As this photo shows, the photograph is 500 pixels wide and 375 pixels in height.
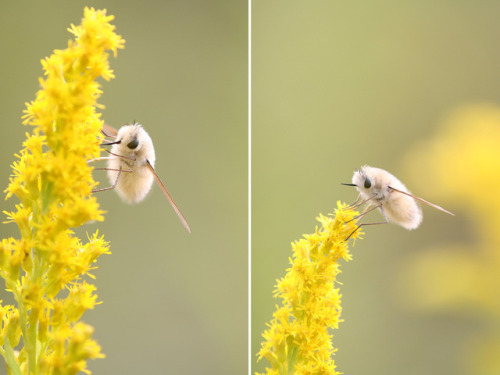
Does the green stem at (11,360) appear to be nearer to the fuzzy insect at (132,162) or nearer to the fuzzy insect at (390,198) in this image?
the fuzzy insect at (132,162)

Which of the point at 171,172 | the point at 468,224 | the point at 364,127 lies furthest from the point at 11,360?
the point at 171,172

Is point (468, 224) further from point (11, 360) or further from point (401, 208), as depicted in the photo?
point (11, 360)

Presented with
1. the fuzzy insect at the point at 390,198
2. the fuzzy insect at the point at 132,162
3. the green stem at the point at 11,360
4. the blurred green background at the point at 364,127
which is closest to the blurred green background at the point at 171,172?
the blurred green background at the point at 364,127

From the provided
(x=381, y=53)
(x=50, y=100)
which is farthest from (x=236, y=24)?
(x=50, y=100)

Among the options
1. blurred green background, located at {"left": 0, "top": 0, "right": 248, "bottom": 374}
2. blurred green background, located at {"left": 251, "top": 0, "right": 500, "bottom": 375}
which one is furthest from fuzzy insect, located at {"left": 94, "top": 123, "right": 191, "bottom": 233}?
blurred green background, located at {"left": 0, "top": 0, "right": 248, "bottom": 374}

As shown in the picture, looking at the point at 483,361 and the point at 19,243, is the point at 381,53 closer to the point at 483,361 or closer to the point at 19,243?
the point at 483,361

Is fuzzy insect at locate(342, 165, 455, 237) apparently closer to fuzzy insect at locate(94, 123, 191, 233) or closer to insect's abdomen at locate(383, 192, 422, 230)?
insect's abdomen at locate(383, 192, 422, 230)
